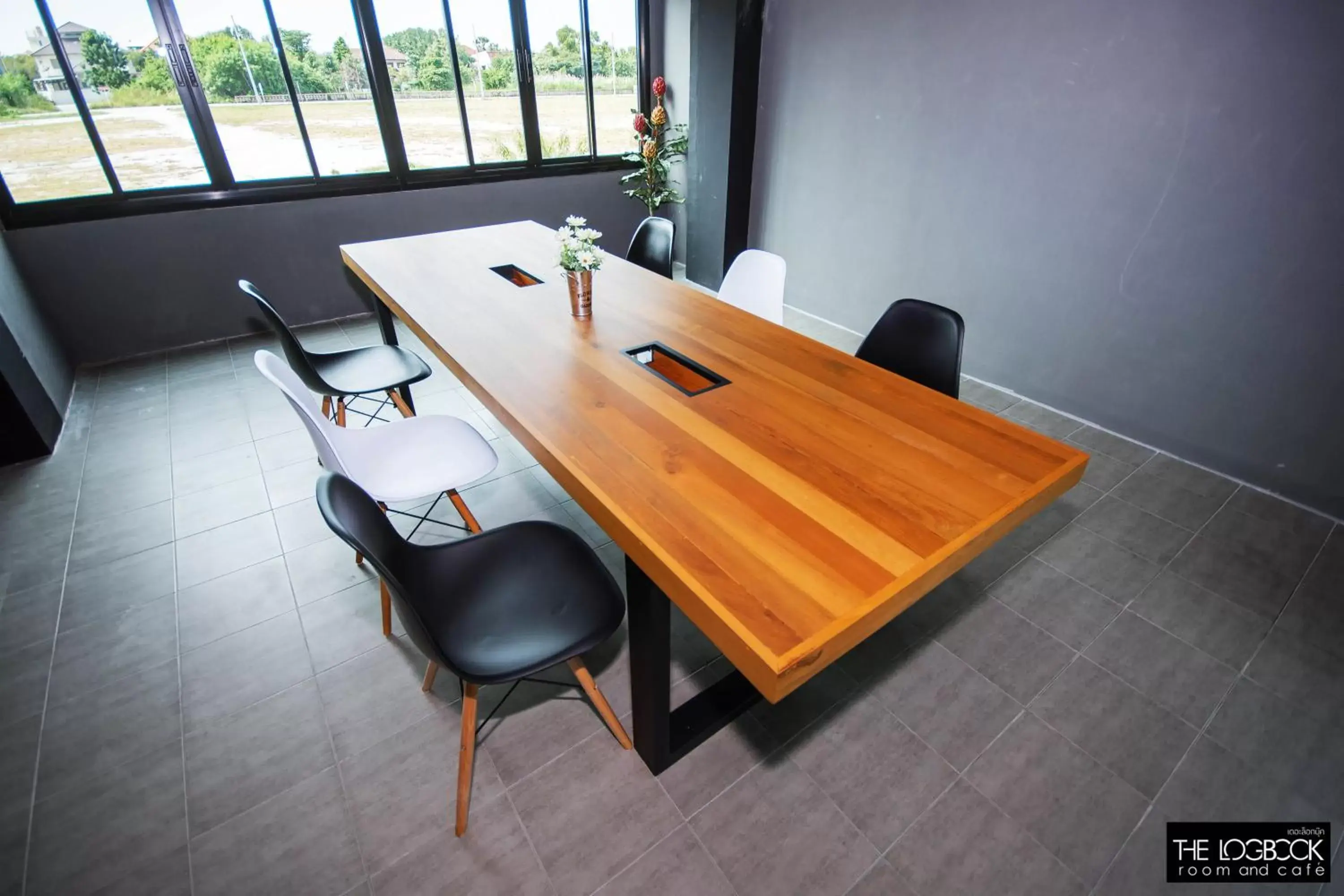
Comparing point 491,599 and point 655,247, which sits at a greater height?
point 655,247

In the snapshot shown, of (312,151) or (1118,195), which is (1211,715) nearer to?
(1118,195)

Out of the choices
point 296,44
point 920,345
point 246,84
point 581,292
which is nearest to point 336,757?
point 581,292

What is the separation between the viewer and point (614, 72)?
509cm

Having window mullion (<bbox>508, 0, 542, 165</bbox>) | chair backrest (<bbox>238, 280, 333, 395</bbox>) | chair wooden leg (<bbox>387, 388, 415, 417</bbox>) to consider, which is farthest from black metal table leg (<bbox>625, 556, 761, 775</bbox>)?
window mullion (<bbox>508, 0, 542, 165</bbox>)

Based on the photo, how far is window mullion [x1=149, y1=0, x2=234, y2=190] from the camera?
350 centimetres

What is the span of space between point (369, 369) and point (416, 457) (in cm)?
95

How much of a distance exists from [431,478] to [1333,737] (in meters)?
2.78

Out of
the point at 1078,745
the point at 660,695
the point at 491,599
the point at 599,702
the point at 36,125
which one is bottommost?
the point at 1078,745

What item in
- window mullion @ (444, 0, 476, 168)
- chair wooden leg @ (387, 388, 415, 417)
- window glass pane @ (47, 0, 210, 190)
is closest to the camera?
chair wooden leg @ (387, 388, 415, 417)

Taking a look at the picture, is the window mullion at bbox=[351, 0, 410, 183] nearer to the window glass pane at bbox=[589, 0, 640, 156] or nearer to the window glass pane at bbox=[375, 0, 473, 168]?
the window glass pane at bbox=[375, 0, 473, 168]

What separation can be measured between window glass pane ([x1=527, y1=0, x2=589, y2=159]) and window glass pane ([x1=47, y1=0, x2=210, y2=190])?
2367mm

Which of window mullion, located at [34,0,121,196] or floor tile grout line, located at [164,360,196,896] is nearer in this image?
floor tile grout line, located at [164,360,196,896]

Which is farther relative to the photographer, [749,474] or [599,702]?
[599,702]

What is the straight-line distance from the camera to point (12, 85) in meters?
3.26
